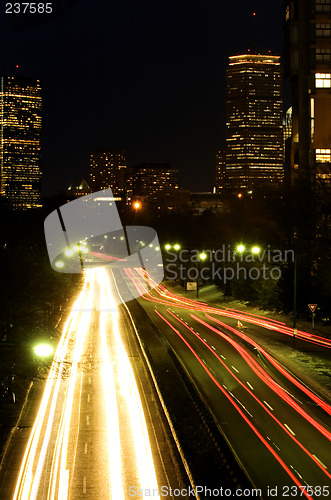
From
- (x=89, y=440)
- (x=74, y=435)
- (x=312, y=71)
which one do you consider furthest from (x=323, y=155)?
(x=89, y=440)

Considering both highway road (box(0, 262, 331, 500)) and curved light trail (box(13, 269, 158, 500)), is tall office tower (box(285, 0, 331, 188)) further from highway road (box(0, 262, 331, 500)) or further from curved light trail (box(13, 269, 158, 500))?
curved light trail (box(13, 269, 158, 500))

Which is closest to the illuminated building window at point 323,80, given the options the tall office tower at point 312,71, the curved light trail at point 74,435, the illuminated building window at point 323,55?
the tall office tower at point 312,71

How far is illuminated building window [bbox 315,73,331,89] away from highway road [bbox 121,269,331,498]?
31.8m

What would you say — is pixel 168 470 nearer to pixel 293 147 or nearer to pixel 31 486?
pixel 31 486

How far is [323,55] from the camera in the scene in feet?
197

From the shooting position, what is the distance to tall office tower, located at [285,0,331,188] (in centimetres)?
6000

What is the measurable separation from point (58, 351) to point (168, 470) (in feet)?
56.0

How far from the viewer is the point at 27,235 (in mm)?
52125

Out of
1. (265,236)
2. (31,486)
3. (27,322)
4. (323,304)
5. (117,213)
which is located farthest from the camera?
(117,213)

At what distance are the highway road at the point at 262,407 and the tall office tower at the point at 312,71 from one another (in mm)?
28942

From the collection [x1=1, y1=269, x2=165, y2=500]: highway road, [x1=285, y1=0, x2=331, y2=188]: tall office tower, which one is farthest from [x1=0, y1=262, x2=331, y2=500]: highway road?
[x1=285, y1=0, x2=331, y2=188]: tall office tower

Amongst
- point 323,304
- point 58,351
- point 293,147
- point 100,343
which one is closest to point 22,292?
point 58,351

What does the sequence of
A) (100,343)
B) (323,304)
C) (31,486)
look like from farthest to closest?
(323,304) → (100,343) → (31,486)

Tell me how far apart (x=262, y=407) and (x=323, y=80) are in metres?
47.3
